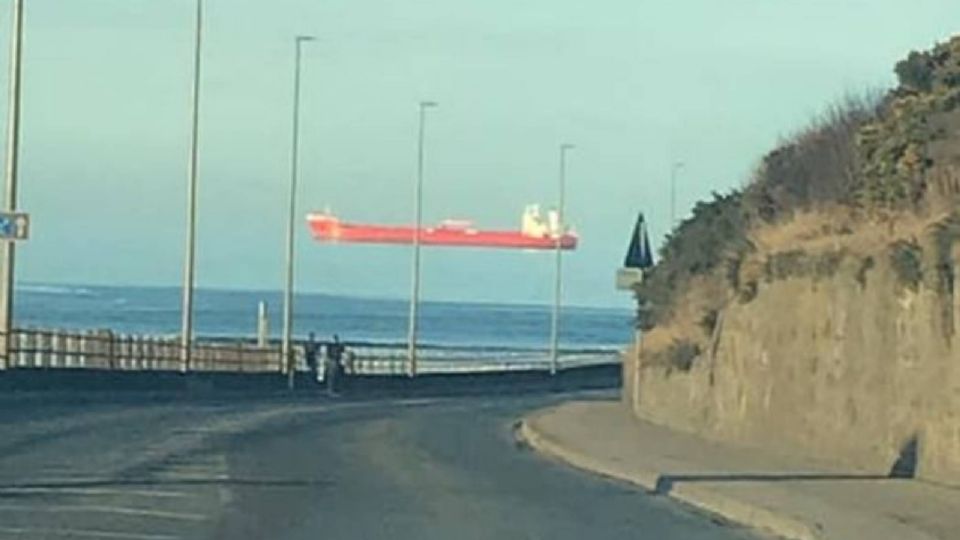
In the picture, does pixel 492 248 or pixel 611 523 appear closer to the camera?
pixel 611 523

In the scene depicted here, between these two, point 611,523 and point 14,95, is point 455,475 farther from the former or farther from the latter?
point 14,95

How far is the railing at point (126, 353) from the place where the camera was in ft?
190

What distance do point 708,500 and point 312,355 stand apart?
49828mm

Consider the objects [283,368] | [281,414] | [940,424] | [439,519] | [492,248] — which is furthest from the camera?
[492,248]

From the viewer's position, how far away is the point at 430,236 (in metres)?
113

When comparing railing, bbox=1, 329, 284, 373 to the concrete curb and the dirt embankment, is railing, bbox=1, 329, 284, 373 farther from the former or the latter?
the concrete curb

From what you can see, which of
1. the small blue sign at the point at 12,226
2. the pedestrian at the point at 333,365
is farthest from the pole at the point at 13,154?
the pedestrian at the point at 333,365

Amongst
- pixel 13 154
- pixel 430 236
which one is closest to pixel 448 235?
pixel 430 236

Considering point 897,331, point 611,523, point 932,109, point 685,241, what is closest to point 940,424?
point 897,331

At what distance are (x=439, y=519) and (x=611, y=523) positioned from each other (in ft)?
5.23

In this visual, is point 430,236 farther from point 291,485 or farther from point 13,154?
point 291,485

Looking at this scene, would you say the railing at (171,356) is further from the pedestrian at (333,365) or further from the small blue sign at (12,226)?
the small blue sign at (12,226)

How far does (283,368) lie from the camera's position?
7481 cm

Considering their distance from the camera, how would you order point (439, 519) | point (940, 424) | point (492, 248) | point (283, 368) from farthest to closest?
point (492, 248) < point (283, 368) < point (940, 424) < point (439, 519)
